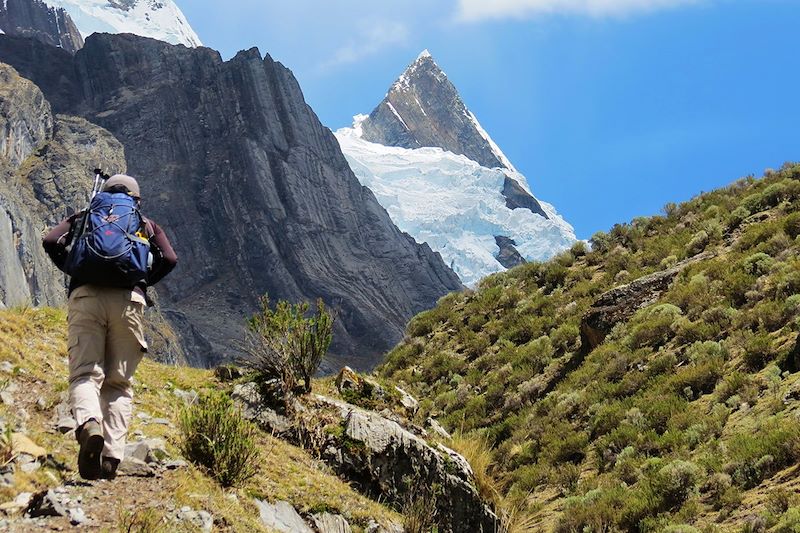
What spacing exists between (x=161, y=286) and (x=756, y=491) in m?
145

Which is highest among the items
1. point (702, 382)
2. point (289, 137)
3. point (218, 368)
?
point (289, 137)

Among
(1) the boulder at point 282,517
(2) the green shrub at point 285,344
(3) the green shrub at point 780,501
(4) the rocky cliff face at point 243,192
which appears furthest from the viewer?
(4) the rocky cliff face at point 243,192

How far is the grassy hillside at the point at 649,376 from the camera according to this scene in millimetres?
9250

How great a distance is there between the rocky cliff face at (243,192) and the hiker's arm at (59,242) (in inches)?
4795

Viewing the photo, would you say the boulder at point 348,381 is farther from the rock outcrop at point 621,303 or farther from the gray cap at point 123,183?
the rock outcrop at point 621,303

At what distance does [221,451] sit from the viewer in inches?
254

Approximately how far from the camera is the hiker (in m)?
5.25

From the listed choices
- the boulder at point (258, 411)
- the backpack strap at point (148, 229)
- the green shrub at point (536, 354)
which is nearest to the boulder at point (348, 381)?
the boulder at point (258, 411)

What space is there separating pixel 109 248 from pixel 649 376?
35.7 feet

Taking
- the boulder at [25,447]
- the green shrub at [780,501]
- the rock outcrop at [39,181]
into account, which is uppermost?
the rock outcrop at [39,181]

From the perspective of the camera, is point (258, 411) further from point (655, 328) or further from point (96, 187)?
point (655, 328)

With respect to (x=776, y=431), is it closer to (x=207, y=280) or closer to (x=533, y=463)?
(x=533, y=463)

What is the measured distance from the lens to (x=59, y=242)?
562 cm

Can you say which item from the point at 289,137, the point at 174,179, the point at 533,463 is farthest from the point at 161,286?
the point at 533,463
